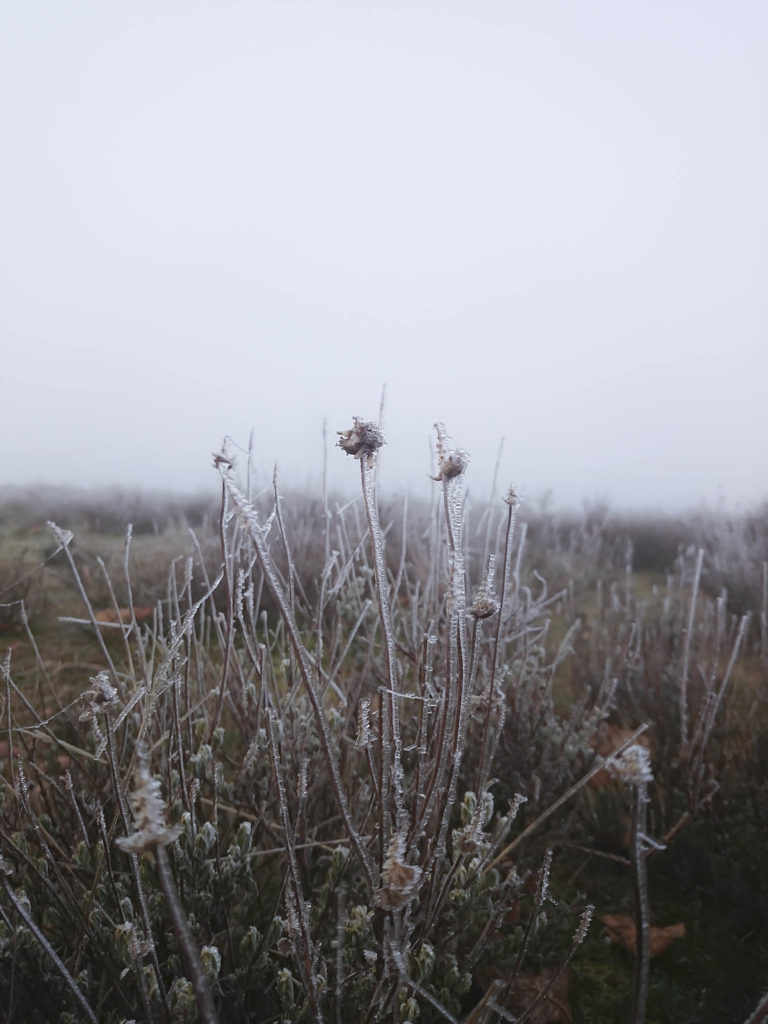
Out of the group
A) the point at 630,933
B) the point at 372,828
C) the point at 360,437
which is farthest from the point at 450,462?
the point at 630,933

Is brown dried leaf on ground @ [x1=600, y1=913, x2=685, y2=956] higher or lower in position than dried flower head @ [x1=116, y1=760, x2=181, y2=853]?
lower

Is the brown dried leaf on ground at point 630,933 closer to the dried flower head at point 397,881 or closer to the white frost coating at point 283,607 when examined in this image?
the white frost coating at point 283,607

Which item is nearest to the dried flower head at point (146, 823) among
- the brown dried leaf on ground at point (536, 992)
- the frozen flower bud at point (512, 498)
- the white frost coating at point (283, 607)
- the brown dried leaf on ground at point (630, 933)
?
the white frost coating at point (283, 607)

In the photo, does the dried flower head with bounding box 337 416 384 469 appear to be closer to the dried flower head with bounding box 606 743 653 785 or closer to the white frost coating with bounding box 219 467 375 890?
the white frost coating with bounding box 219 467 375 890

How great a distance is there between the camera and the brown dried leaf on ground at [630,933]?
58.4 inches

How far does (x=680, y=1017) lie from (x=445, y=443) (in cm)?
127

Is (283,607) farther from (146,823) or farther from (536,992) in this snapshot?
(536,992)

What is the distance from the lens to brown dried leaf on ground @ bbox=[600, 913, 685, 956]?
1483 millimetres

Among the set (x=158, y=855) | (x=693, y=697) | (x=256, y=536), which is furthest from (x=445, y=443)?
(x=693, y=697)

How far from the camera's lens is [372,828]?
1348mm

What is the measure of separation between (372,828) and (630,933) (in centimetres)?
65

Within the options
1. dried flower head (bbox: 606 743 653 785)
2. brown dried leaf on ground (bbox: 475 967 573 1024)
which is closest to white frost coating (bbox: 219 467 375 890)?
dried flower head (bbox: 606 743 653 785)

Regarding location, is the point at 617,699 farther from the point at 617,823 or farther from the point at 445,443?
the point at 445,443

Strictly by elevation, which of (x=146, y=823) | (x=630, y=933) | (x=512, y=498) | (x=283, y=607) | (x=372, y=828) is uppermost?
(x=512, y=498)
